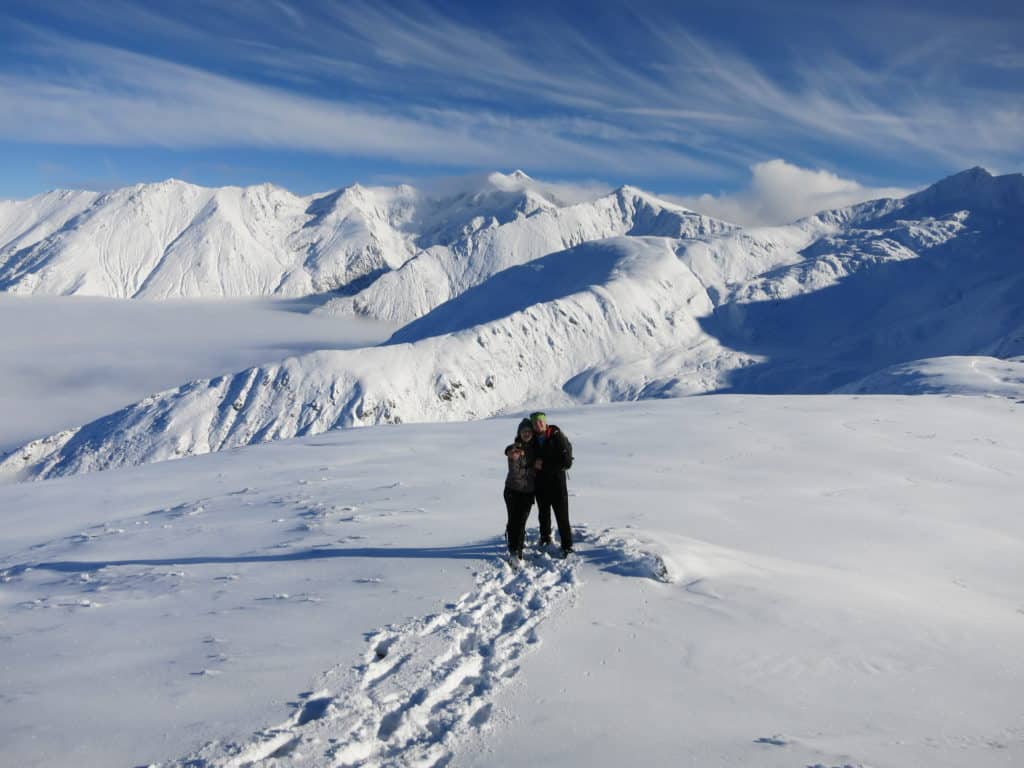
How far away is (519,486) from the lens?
10594 mm

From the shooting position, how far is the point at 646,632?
7.76 metres

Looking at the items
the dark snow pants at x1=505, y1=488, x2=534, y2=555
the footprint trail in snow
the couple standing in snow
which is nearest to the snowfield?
the footprint trail in snow

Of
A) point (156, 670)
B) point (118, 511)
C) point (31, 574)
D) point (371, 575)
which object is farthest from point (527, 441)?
point (118, 511)

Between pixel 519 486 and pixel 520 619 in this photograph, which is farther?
pixel 519 486

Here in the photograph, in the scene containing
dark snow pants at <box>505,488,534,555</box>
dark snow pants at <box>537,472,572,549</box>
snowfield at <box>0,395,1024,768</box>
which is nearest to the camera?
snowfield at <box>0,395,1024,768</box>

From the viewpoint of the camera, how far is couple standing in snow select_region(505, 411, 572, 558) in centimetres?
1050

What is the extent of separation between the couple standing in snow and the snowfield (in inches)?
21.2

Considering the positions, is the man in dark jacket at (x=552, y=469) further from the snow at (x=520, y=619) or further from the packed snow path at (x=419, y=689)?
the packed snow path at (x=419, y=689)

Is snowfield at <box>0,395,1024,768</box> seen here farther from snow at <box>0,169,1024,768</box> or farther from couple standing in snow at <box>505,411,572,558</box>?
couple standing in snow at <box>505,411,572,558</box>

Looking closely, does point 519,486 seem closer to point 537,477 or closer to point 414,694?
point 537,477

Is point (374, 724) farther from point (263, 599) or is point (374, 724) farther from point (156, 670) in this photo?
point (263, 599)

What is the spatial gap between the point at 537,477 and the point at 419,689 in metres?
4.75

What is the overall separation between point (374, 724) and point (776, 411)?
28.4 metres

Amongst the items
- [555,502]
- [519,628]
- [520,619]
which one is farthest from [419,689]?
[555,502]
